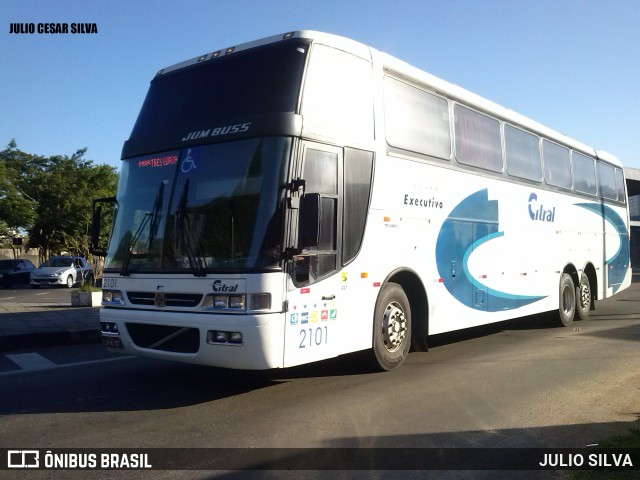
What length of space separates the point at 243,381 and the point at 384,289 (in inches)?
82.4

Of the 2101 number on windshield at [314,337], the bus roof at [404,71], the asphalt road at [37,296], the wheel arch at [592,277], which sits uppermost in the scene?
the bus roof at [404,71]

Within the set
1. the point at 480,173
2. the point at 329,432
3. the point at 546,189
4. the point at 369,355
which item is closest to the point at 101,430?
the point at 329,432

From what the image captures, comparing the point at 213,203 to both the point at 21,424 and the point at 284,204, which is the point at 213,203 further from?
the point at 21,424

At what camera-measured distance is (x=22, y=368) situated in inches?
331

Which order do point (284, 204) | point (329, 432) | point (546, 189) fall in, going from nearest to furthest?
point (329, 432) < point (284, 204) < point (546, 189)

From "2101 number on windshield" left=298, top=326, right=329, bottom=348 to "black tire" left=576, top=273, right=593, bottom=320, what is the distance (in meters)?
8.98

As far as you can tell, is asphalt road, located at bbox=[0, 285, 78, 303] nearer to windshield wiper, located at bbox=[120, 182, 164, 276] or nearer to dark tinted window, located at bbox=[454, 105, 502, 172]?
windshield wiper, located at bbox=[120, 182, 164, 276]

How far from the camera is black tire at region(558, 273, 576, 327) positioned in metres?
12.5

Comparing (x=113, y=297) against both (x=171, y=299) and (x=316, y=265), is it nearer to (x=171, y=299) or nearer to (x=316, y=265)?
(x=171, y=299)

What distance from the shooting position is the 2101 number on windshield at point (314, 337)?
19.9ft

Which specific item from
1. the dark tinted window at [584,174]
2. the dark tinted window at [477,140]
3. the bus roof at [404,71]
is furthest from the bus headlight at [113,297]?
the dark tinted window at [584,174]

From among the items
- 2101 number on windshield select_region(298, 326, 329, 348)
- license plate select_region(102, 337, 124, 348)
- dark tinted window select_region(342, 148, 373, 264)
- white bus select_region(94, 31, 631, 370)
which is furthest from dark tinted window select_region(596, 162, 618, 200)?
license plate select_region(102, 337, 124, 348)

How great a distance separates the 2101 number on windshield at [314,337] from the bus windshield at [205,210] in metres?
0.85

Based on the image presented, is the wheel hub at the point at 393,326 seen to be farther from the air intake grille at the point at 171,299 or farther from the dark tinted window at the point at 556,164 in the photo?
the dark tinted window at the point at 556,164
